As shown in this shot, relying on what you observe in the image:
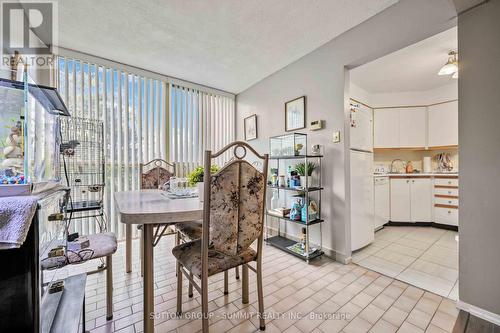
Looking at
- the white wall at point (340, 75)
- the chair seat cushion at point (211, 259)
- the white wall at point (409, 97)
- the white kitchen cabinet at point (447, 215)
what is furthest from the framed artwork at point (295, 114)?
the white kitchen cabinet at point (447, 215)

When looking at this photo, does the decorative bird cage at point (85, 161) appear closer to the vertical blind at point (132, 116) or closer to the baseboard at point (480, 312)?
the vertical blind at point (132, 116)

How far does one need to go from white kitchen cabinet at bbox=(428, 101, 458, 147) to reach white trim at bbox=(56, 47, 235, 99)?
3.93 metres

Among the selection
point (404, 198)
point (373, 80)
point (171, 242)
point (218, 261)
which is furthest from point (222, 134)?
point (404, 198)

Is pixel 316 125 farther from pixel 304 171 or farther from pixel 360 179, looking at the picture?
pixel 360 179

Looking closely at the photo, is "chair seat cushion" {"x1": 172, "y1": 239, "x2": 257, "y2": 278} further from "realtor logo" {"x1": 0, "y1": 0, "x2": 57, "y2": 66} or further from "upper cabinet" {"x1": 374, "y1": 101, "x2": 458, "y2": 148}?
"upper cabinet" {"x1": 374, "y1": 101, "x2": 458, "y2": 148}

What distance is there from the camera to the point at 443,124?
3635mm

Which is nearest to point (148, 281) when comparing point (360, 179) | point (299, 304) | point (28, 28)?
point (299, 304)

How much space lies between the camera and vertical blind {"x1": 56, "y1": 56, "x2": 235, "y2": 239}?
2.65 m

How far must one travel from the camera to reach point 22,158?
79 cm

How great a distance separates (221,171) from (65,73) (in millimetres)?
2797

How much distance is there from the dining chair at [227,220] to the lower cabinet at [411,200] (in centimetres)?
352

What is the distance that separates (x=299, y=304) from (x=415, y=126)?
401 cm

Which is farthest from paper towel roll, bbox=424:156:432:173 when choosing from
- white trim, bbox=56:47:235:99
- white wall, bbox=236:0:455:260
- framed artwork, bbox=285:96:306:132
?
white trim, bbox=56:47:235:99

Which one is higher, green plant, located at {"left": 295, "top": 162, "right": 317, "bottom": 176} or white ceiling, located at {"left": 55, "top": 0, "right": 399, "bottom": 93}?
white ceiling, located at {"left": 55, "top": 0, "right": 399, "bottom": 93}
